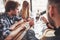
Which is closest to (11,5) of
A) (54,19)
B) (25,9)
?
(25,9)

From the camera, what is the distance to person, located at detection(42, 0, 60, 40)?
1361 millimetres

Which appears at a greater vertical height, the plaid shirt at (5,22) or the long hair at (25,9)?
the long hair at (25,9)

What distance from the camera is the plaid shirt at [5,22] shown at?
1.44m

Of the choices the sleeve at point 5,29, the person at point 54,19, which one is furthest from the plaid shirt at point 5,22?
the person at point 54,19

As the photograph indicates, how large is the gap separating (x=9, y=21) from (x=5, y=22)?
0.12ft

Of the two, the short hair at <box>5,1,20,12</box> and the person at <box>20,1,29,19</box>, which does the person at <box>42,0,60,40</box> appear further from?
the short hair at <box>5,1,20,12</box>

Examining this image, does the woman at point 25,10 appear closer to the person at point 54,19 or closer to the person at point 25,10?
the person at point 25,10

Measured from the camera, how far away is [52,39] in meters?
1.37

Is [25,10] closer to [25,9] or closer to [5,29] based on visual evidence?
[25,9]

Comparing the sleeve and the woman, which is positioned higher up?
the woman

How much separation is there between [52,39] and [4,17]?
18.3 inches

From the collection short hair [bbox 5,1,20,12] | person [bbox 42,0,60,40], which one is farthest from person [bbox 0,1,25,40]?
person [bbox 42,0,60,40]

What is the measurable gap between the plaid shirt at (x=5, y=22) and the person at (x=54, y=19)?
0.28m

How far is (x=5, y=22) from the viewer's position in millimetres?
1448
